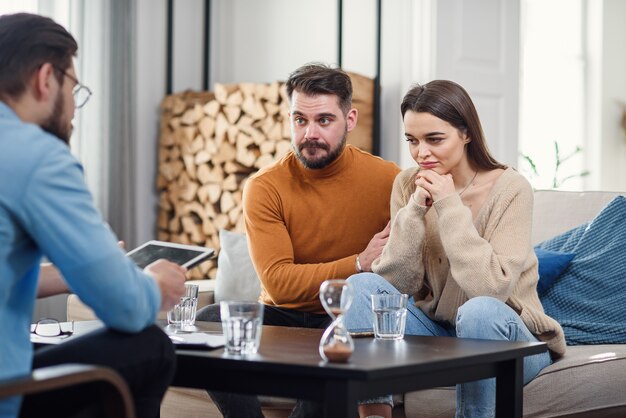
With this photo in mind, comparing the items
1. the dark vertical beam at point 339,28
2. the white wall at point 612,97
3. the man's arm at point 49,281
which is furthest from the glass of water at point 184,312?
the white wall at point 612,97

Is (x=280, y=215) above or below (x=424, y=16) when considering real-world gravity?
below

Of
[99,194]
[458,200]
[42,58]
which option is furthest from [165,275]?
[99,194]

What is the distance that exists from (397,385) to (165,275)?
0.44 meters

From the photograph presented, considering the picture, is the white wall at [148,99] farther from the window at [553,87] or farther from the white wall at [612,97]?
the white wall at [612,97]

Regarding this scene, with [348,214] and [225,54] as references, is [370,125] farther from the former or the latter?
[348,214]

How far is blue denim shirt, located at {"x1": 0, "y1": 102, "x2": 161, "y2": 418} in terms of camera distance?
1.44 meters

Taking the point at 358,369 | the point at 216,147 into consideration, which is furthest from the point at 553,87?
the point at 358,369

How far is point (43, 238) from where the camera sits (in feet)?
4.76

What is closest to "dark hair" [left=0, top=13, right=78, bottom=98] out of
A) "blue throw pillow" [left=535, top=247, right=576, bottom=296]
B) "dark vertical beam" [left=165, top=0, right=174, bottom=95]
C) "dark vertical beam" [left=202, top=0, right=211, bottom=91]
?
"blue throw pillow" [left=535, top=247, right=576, bottom=296]

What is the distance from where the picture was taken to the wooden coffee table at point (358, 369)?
1.58m

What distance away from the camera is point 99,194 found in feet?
15.6

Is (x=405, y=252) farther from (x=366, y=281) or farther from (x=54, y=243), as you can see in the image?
(x=54, y=243)

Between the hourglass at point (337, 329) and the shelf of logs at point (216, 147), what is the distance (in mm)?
2943

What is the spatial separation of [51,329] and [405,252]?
902mm
